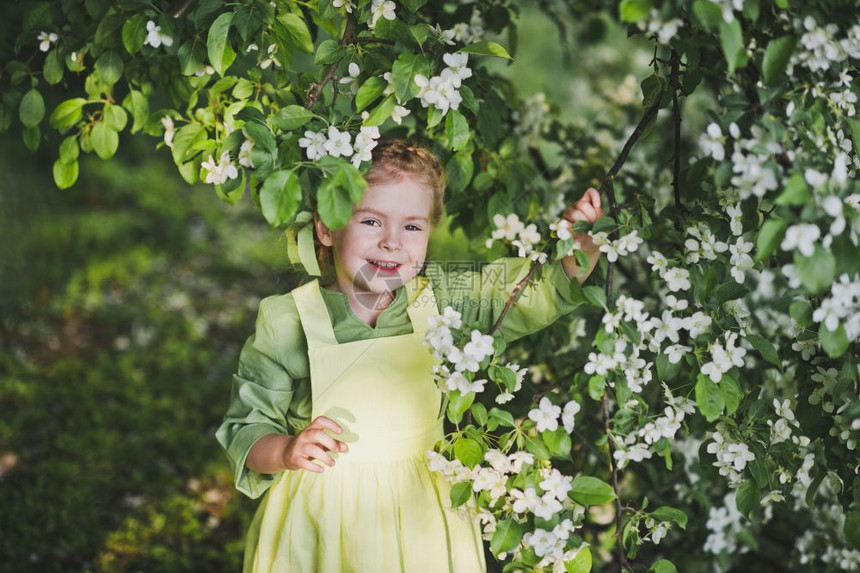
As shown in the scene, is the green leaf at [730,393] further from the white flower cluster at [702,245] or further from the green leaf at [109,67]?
the green leaf at [109,67]

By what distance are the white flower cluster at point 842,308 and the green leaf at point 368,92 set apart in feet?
2.28

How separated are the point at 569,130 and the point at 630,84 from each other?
1.47ft

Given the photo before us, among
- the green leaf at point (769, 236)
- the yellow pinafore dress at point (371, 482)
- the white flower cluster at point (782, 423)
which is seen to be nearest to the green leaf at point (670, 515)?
the white flower cluster at point (782, 423)

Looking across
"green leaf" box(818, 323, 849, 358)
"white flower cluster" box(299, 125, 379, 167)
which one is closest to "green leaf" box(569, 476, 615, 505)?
"green leaf" box(818, 323, 849, 358)

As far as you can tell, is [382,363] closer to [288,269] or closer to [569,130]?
[288,269]

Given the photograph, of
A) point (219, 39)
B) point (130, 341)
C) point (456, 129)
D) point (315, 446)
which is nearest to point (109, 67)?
point (219, 39)

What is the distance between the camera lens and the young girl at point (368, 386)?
1.48 meters

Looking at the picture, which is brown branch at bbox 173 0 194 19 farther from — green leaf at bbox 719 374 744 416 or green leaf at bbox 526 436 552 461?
green leaf at bbox 719 374 744 416

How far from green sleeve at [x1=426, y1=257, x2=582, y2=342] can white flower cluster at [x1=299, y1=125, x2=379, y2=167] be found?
0.38 meters

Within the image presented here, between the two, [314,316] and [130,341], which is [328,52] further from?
[130,341]

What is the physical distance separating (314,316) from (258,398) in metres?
0.18

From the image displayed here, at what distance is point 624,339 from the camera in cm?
126

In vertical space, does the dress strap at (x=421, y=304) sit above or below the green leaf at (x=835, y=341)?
above

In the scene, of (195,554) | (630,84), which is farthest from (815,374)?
(195,554)
